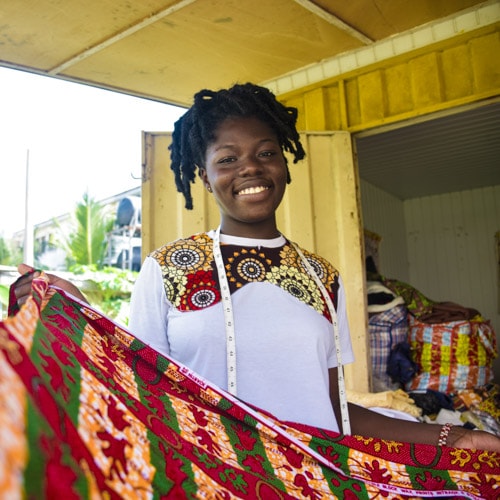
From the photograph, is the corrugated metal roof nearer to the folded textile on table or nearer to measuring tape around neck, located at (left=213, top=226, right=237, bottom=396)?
measuring tape around neck, located at (left=213, top=226, right=237, bottom=396)

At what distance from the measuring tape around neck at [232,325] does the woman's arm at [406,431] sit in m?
0.02

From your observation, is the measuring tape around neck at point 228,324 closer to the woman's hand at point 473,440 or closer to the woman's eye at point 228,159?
the woman's eye at point 228,159

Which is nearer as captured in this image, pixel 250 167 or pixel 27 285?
pixel 27 285

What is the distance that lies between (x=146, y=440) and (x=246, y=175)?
116cm

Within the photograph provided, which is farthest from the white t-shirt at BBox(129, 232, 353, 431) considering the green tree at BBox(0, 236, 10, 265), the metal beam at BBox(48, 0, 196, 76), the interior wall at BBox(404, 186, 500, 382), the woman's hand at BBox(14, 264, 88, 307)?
the green tree at BBox(0, 236, 10, 265)

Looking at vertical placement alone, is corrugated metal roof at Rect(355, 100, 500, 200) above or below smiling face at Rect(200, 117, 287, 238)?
above

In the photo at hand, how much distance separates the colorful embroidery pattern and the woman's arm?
33cm

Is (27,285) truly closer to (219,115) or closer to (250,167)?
(250,167)

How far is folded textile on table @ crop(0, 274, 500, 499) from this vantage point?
688mm

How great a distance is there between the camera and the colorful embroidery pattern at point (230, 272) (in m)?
1.81

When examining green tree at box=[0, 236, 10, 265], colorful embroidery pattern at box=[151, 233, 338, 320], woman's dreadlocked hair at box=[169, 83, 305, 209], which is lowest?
colorful embroidery pattern at box=[151, 233, 338, 320]

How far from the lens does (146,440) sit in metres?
1.01

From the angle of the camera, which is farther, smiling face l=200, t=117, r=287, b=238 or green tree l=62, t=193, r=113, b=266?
green tree l=62, t=193, r=113, b=266

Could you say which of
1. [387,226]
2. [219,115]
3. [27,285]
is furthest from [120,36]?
[387,226]
